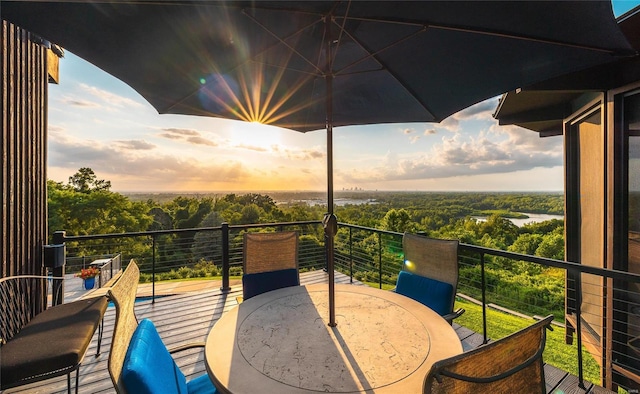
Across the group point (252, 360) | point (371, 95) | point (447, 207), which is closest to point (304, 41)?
point (371, 95)

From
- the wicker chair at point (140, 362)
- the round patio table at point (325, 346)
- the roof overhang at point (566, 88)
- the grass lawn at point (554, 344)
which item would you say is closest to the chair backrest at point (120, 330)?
the wicker chair at point (140, 362)

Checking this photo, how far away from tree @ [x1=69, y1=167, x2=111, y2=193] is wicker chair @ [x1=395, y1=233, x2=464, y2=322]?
28.0m

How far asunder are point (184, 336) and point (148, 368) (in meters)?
2.18

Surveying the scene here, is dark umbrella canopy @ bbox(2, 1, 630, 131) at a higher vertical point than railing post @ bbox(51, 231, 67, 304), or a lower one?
higher

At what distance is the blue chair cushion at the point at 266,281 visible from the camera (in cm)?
247

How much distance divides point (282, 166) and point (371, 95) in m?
19.2

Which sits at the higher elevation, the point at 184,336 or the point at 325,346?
the point at 325,346

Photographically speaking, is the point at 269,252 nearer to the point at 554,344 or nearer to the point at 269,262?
the point at 269,262

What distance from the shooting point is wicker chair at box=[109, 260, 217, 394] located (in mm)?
810

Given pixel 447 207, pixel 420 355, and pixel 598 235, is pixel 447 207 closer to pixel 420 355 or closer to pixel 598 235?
pixel 598 235

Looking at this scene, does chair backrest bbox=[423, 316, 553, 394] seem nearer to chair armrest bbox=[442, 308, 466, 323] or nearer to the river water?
chair armrest bbox=[442, 308, 466, 323]

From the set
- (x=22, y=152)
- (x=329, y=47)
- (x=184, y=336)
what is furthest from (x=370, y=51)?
(x=22, y=152)

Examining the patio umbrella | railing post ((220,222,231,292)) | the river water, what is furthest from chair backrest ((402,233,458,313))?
the river water

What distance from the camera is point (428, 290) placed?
2176 millimetres
